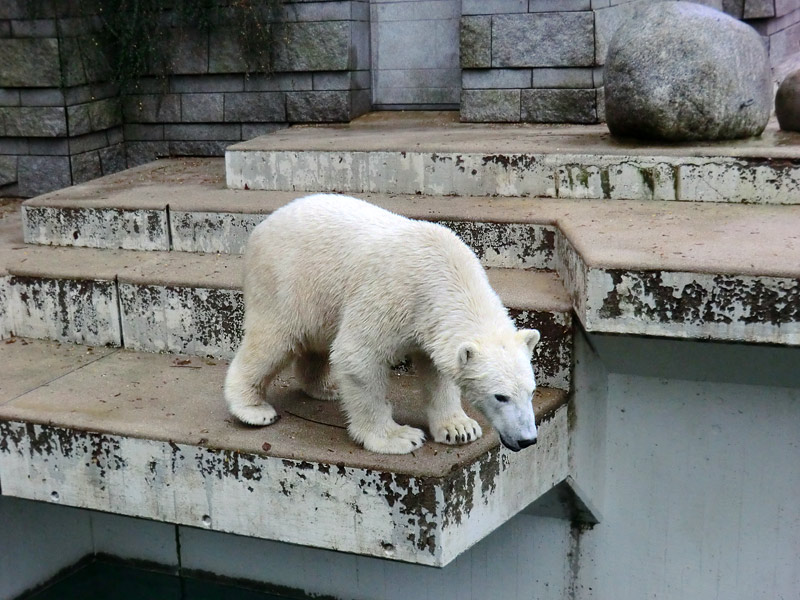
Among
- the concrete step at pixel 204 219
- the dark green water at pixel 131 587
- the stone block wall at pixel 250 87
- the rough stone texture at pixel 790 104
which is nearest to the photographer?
the concrete step at pixel 204 219

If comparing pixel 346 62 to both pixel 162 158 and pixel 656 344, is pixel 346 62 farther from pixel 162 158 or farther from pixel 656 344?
pixel 656 344

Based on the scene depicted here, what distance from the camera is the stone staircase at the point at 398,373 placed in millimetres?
3289

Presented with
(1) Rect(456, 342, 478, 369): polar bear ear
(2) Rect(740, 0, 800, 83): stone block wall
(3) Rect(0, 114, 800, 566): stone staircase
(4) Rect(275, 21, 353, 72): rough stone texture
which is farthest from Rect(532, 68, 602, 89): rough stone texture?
(1) Rect(456, 342, 478, 369): polar bear ear

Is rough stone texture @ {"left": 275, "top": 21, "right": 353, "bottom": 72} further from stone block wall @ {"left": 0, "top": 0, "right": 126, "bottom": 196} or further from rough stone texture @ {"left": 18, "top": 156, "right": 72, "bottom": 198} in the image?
rough stone texture @ {"left": 18, "top": 156, "right": 72, "bottom": 198}

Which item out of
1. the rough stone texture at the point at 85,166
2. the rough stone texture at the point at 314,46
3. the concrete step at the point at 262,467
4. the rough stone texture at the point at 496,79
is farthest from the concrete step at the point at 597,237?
the rough stone texture at the point at 496,79

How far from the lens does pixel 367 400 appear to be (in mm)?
3123

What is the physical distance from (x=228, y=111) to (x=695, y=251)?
15.7ft

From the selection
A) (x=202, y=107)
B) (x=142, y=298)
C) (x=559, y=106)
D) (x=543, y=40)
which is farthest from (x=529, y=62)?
(x=142, y=298)

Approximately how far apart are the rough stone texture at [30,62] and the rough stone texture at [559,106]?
3554 millimetres

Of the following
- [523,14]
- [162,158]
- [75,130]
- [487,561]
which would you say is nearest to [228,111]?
[162,158]

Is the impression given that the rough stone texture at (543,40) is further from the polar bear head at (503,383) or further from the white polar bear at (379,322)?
the polar bear head at (503,383)

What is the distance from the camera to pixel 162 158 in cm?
760

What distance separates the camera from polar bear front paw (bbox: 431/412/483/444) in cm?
323

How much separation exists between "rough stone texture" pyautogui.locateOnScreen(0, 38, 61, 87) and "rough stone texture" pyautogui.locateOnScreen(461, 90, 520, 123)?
3.11m
